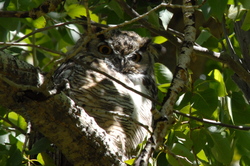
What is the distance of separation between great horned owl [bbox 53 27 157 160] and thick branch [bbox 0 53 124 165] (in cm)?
34

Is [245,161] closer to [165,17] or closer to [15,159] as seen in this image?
[165,17]

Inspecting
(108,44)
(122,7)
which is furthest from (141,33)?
(108,44)

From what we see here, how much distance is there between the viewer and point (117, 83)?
2.36m

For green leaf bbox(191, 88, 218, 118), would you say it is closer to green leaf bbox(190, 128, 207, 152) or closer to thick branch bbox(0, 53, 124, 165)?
green leaf bbox(190, 128, 207, 152)

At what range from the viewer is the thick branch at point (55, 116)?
4.70 feet

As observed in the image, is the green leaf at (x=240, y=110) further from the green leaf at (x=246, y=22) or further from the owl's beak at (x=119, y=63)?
the owl's beak at (x=119, y=63)

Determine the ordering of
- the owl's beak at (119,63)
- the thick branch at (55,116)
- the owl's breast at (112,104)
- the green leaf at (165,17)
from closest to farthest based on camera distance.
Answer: the thick branch at (55,116) → the green leaf at (165,17) → the owl's breast at (112,104) → the owl's beak at (119,63)

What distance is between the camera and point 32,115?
4.99ft

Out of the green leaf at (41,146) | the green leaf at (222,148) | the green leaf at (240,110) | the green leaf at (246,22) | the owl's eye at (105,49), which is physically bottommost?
the green leaf at (222,148)

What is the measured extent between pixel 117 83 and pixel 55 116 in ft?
2.78

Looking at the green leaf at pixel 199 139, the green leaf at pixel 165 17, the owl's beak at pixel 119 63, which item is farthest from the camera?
the owl's beak at pixel 119 63

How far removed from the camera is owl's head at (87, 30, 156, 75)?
3008 millimetres

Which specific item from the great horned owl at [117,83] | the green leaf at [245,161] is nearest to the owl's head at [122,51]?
the great horned owl at [117,83]

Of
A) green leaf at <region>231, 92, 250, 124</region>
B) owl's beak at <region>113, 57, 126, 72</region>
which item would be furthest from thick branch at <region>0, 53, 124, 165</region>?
owl's beak at <region>113, 57, 126, 72</region>
